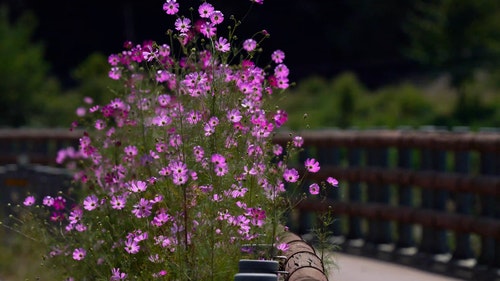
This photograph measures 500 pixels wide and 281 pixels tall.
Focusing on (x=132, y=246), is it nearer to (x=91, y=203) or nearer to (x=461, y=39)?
(x=91, y=203)

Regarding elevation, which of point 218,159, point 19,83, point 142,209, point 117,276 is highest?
point 19,83

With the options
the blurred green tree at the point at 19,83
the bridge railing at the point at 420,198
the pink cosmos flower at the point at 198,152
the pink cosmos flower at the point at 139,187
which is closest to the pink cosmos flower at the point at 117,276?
the pink cosmos flower at the point at 139,187

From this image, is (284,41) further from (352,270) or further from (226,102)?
(226,102)

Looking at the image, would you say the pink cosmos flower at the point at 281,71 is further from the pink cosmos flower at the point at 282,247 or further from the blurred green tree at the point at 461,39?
the blurred green tree at the point at 461,39

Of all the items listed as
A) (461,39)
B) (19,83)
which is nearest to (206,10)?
(19,83)

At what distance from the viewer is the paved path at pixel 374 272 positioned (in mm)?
11809

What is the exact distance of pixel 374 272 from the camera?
12.4 meters

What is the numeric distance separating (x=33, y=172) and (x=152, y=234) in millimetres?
7221

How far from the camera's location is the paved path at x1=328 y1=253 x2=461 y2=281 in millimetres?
11809

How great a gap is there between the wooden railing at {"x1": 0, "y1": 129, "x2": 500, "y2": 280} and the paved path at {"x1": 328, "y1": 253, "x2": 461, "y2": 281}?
7.7 inches

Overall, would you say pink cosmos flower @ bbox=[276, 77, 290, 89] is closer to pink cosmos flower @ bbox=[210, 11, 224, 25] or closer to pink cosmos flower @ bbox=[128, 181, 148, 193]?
pink cosmos flower @ bbox=[210, 11, 224, 25]

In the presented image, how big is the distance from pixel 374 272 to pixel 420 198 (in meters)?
1.18

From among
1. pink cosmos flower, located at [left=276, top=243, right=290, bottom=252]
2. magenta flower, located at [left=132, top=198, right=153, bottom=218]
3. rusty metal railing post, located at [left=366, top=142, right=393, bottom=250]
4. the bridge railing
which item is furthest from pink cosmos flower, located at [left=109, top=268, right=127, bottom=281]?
rusty metal railing post, located at [left=366, top=142, right=393, bottom=250]

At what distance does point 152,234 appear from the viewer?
6957mm
